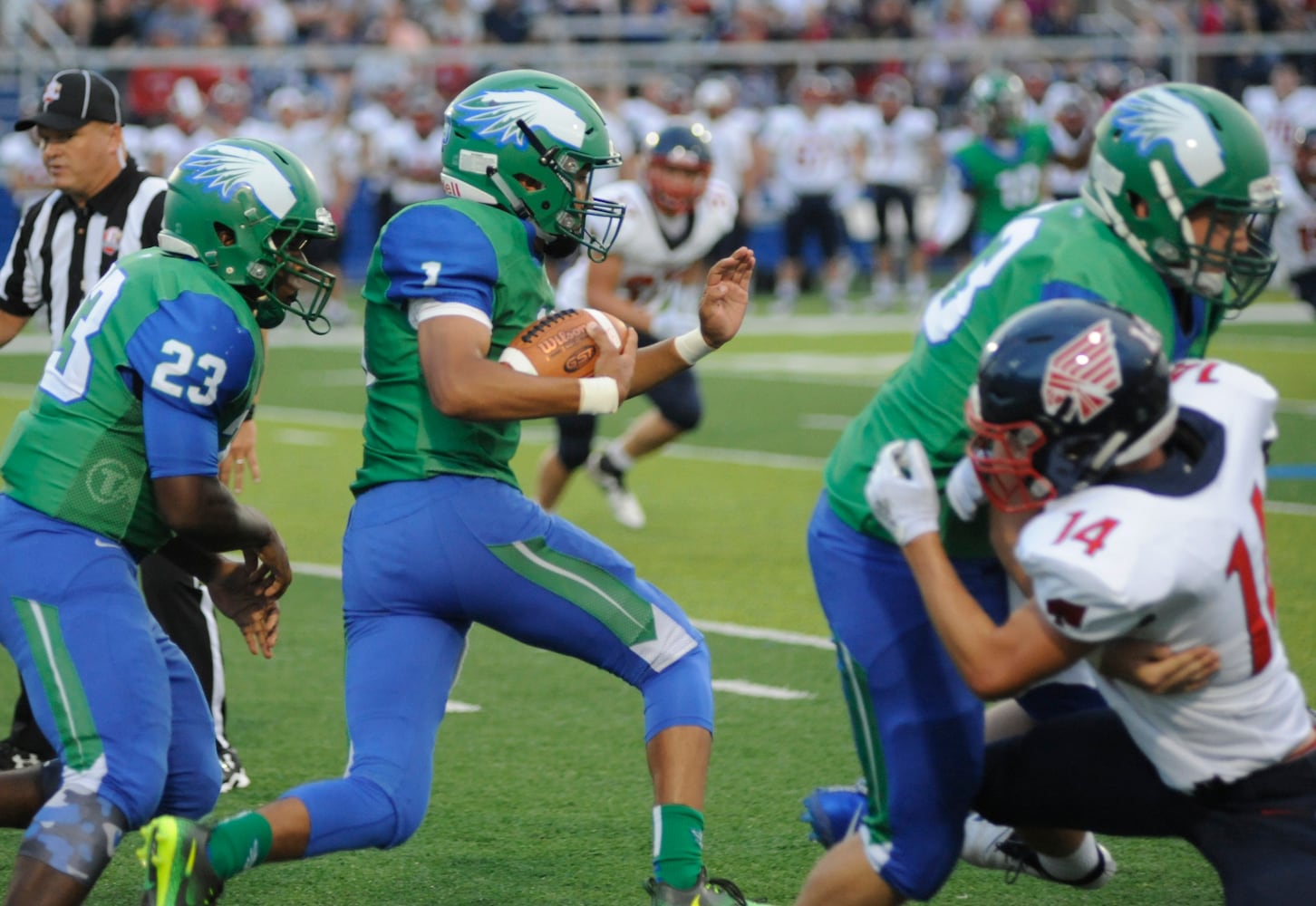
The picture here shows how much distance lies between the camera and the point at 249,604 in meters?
3.73

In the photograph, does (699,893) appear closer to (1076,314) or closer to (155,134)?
(1076,314)

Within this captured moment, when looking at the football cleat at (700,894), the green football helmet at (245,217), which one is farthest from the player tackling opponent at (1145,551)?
the green football helmet at (245,217)

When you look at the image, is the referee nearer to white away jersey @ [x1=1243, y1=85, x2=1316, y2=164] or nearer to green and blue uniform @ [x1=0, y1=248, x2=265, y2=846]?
green and blue uniform @ [x1=0, y1=248, x2=265, y2=846]

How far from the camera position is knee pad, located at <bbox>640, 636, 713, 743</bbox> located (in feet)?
11.6

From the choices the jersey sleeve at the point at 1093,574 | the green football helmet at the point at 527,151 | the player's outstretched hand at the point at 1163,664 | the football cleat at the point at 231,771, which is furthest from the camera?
the football cleat at the point at 231,771

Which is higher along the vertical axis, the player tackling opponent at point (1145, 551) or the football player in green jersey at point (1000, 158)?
the player tackling opponent at point (1145, 551)

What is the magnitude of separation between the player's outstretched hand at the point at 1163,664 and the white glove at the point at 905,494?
34cm

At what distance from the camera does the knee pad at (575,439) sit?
24.7 ft

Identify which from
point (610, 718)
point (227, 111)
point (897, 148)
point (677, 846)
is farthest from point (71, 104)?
point (897, 148)

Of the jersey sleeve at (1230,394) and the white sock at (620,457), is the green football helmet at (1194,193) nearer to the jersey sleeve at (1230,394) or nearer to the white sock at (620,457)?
the jersey sleeve at (1230,394)

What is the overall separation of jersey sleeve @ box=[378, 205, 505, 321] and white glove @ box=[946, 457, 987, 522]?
0.94 meters

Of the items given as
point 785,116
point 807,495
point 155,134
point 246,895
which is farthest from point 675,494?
point 785,116

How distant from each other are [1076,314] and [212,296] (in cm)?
151

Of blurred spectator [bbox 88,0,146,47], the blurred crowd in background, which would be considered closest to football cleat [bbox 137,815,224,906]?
the blurred crowd in background
